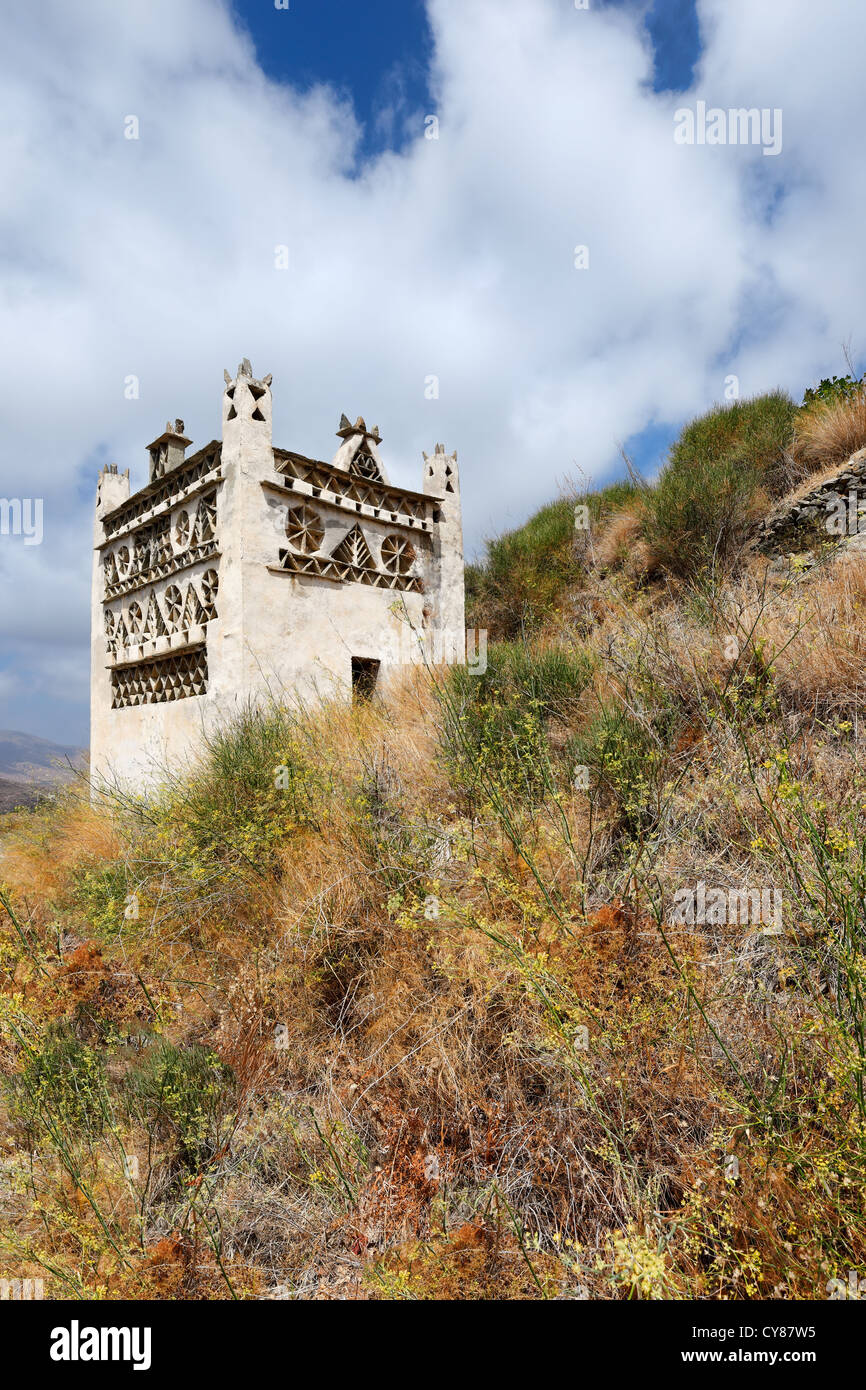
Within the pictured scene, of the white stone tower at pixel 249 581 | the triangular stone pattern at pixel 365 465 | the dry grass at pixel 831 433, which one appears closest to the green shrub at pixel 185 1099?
the white stone tower at pixel 249 581

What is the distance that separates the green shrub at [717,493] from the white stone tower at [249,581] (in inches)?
128

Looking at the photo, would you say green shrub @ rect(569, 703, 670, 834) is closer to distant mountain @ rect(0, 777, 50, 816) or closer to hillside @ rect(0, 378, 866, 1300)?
hillside @ rect(0, 378, 866, 1300)

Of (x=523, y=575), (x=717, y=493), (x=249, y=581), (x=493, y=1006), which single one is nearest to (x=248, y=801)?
(x=493, y=1006)

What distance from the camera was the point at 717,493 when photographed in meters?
9.35

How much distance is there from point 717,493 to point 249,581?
6887mm

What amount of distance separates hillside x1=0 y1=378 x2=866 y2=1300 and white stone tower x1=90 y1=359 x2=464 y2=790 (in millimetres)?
2548

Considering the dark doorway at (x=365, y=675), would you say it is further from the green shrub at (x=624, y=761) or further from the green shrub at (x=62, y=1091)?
the green shrub at (x=62, y=1091)

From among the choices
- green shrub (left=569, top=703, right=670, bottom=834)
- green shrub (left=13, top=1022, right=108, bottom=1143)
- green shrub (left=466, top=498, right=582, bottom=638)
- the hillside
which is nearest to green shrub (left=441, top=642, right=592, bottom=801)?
the hillside

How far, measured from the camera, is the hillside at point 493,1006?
2.08 meters

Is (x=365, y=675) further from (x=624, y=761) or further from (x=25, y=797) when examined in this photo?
(x=25, y=797)

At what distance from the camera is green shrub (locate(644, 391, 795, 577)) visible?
9.21 m

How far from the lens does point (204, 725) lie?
25.5 ft
